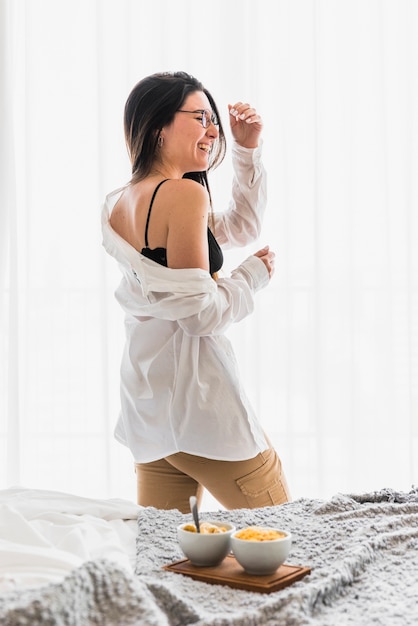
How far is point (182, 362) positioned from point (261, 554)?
857 millimetres

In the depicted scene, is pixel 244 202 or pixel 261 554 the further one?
pixel 244 202

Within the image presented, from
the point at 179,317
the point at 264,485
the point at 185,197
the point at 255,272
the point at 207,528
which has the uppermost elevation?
the point at 185,197

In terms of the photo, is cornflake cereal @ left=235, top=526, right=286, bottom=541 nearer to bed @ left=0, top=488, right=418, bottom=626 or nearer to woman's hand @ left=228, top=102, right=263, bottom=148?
bed @ left=0, top=488, right=418, bottom=626

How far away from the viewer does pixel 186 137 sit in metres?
2.05

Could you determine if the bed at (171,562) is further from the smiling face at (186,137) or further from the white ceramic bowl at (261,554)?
the smiling face at (186,137)

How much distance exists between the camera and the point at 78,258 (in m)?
3.26

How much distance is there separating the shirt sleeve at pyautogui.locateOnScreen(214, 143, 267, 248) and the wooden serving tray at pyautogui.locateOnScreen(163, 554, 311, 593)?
1325 mm

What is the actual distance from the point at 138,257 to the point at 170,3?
167cm

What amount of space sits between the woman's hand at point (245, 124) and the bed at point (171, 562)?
3.71 ft

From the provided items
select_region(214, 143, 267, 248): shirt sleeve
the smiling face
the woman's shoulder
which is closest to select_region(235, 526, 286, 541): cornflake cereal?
the woman's shoulder

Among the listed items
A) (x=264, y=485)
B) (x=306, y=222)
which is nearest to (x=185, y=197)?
(x=264, y=485)

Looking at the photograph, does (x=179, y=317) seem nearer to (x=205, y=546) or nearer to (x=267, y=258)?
(x=267, y=258)

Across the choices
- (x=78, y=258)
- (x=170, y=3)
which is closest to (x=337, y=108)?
(x=170, y=3)

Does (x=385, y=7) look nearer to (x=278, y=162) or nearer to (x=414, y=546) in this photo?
(x=278, y=162)
